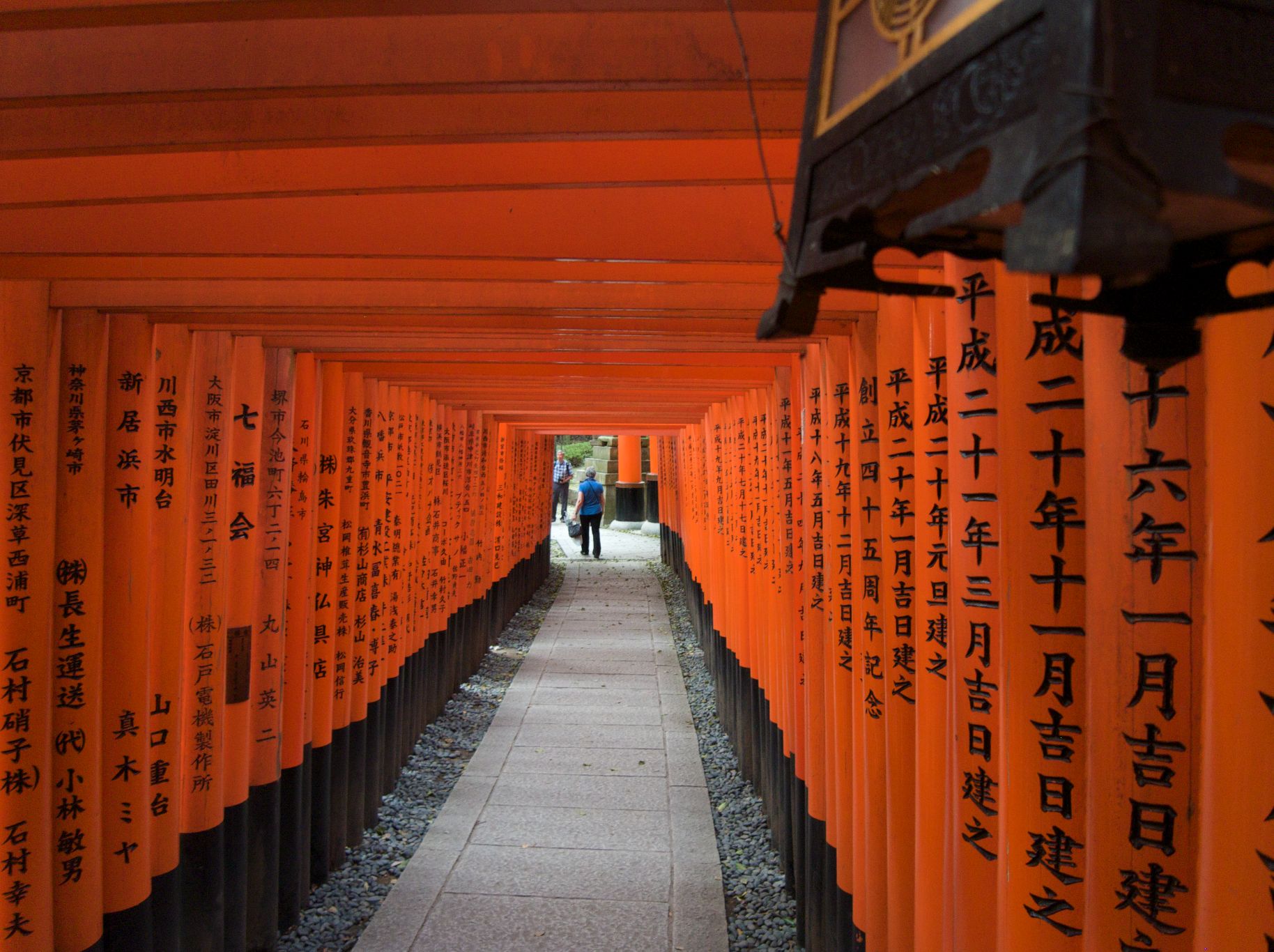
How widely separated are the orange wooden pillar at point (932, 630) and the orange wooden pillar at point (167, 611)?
2800mm

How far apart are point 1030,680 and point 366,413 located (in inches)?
189

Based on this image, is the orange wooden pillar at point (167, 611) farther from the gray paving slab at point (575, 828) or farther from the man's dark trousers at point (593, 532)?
the man's dark trousers at point (593, 532)

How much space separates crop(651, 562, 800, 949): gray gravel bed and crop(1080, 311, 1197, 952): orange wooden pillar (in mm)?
3327

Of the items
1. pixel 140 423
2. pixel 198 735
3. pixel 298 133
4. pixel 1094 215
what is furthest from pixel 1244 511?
pixel 198 735

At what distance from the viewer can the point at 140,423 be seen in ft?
10.8

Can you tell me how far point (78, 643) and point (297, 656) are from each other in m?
1.66

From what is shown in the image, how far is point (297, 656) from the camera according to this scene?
467cm

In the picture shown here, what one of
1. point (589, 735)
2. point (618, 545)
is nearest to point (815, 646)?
point (589, 735)

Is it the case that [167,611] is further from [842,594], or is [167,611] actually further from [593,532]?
[593,532]

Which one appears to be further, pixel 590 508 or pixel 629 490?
pixel 629 490

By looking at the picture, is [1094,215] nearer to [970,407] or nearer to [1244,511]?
[1244,511]

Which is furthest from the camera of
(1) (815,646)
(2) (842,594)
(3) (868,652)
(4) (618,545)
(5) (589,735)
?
(4) (618,545)

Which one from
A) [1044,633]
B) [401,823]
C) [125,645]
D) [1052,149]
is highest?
[1052,149]

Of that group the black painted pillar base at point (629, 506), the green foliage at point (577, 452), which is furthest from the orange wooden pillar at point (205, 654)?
the green foliage at point (577, 452)
